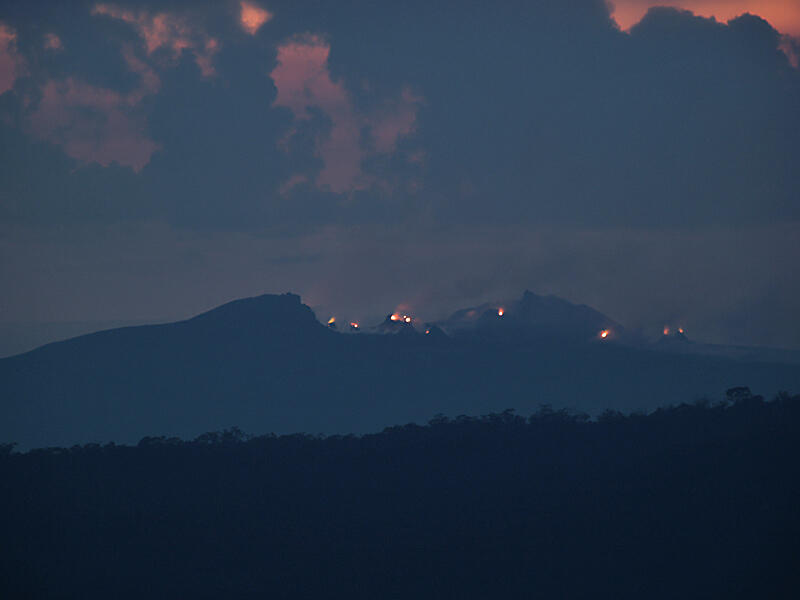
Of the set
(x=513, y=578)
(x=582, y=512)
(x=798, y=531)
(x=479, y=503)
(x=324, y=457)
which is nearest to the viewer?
(x=798, y=531)

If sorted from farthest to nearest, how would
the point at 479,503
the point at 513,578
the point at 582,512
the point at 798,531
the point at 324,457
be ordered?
the point at 324,457, the point at 479,503, the point at 582,512, the point at 513,578, the point at 798,531

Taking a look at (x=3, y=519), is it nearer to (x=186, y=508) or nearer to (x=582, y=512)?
(x=186, y=508)

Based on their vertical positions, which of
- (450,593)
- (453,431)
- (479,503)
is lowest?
(450,593)

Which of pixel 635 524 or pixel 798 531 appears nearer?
pixel 798 531

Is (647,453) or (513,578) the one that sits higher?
(647,453)

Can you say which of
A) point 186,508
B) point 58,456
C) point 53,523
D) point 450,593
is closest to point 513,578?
point 450,593

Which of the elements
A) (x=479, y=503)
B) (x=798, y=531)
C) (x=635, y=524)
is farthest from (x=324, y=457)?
(x=798, y=531)
